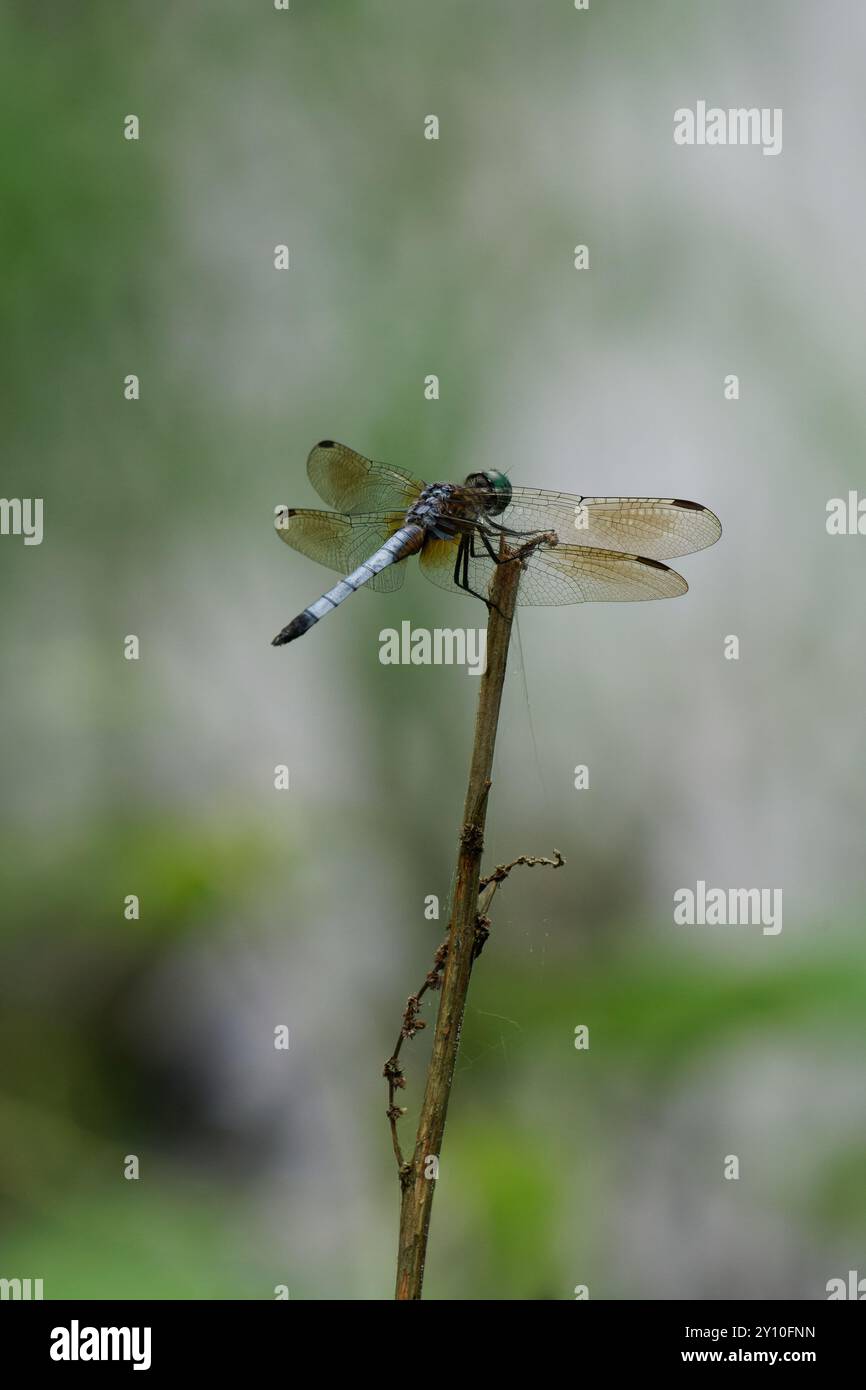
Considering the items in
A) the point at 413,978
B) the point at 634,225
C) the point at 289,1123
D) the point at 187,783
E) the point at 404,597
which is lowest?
the point at 289,1123

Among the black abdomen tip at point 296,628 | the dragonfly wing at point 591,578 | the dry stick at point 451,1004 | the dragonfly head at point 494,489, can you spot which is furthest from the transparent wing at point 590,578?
the dry stick at point 451,1004

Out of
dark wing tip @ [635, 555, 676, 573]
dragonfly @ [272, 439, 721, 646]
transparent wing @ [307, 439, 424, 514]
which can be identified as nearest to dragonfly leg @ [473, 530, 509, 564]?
dragonfly @ [272, 439, 721, 646]

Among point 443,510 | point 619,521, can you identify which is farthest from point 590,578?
point 443,510

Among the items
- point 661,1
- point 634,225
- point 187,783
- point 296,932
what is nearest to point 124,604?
point 187,783

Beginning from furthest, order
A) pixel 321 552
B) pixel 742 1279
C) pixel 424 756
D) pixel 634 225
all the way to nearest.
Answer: pixel 634 225
pixel 424 756
pixel 742 1279
pixel 321 552

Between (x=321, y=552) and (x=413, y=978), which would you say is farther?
(x=413, y=978)

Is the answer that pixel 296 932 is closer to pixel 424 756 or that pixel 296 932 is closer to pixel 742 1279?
pixel 424 756
